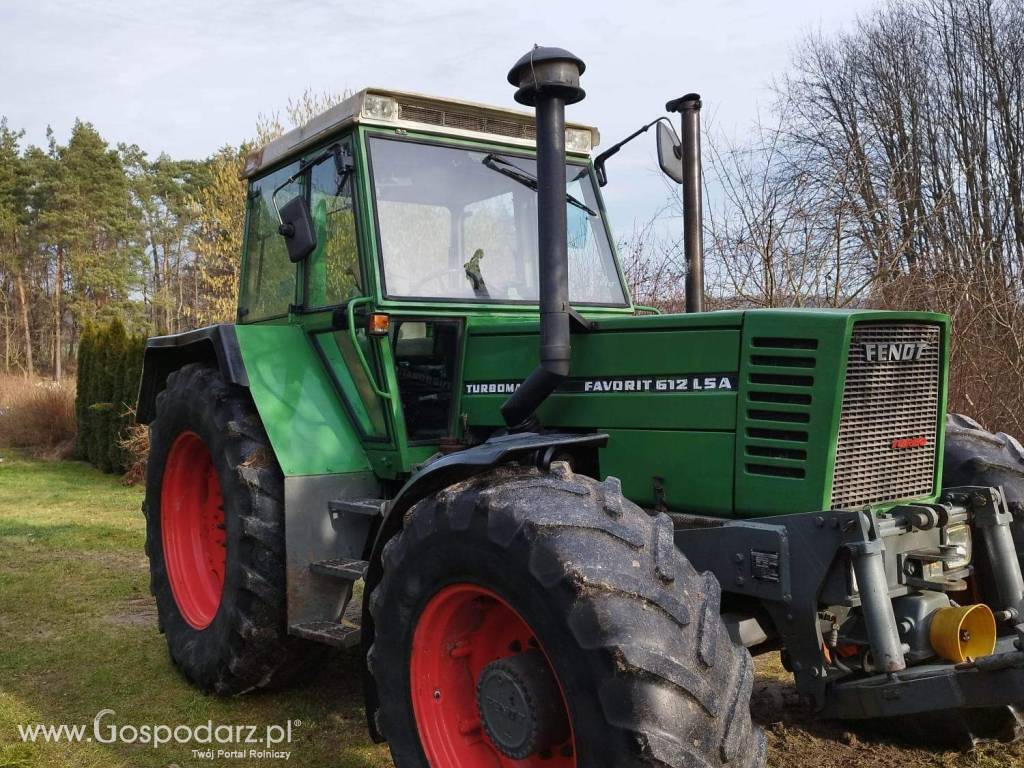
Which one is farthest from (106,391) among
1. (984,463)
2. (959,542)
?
(959,542)

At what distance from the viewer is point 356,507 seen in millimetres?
4031

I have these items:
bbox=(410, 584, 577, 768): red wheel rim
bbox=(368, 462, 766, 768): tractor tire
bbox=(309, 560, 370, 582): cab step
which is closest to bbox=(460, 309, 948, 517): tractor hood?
bbox=(368, 462, 766, 768): tractor tire

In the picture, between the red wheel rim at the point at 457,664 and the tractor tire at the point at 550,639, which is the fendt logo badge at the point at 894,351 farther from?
the red wheel rim at the point at 457,664

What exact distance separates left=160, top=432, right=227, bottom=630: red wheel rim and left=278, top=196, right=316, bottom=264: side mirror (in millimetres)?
1348

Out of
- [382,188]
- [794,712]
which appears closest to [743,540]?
[794,712]

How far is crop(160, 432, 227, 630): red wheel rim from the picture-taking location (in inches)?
197

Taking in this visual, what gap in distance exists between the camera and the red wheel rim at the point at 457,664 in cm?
306

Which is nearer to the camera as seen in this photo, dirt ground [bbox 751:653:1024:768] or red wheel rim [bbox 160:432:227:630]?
dirt ground [bbox 751:653:1024:768]

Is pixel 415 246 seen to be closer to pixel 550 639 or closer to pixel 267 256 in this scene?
pixel 267 256

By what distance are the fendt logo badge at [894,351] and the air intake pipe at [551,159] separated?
3.28 feet

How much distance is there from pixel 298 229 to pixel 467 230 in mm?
748

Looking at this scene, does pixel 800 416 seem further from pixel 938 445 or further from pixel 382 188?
pixel 382 188

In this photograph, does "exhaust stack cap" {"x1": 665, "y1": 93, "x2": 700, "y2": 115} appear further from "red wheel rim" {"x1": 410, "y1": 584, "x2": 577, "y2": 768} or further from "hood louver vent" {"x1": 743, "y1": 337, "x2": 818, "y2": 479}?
"red wheel rim" {"x1": 410, "y1": 584, "x2": 577, "y2": 768}

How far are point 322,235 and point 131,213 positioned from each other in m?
39.9
